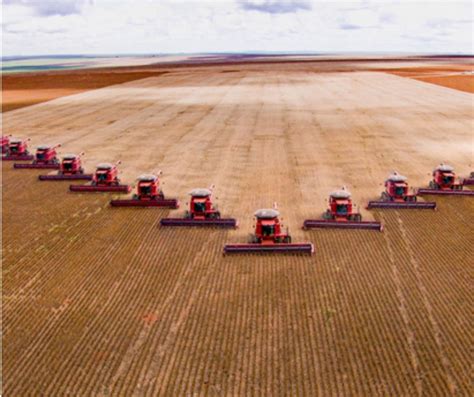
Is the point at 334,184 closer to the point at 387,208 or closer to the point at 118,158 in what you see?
A: the point at 387,208

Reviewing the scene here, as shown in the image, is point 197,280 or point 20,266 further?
point 20,266

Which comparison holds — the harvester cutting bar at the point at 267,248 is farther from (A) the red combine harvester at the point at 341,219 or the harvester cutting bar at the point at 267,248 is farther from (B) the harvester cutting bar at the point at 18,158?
(B) the harvester cutting bar at the point at 18,158

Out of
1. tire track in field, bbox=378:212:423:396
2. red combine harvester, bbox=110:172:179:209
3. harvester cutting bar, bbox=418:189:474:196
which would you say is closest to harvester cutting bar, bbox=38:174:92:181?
red combine harvester, bbox=110:172:179:209

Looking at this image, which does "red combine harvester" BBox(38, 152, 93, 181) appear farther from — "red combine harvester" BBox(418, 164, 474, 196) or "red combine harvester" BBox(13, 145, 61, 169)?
"red combine harvester" BBox(418, 164, 474, 196)

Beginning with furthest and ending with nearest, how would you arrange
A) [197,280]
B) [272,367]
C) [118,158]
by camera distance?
[118,158], [197,280], [272,367]

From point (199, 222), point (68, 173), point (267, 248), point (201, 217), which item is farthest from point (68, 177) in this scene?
point (267, 248)

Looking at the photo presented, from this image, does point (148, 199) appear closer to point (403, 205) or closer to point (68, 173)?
point (68, 173)

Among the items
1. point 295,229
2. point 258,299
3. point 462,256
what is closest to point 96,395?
point 258,299
